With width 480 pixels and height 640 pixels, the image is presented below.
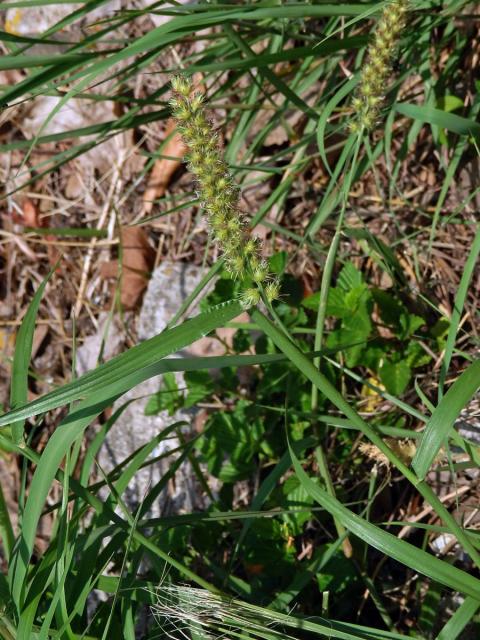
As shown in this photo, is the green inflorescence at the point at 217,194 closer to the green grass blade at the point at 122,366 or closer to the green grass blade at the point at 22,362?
the green grass blade at the point at 122,366

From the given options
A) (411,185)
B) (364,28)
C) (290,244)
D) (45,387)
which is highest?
(364,28)

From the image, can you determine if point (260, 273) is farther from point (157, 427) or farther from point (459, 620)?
point (157, 427)

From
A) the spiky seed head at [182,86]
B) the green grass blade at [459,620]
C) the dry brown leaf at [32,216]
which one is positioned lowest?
the green grass blade at [459,620]

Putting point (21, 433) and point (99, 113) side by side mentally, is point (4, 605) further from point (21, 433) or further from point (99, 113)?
point (99, 113)

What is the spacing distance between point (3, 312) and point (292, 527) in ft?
5.42

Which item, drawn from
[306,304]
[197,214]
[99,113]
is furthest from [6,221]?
[306,304]

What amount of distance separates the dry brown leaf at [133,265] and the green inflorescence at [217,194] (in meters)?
1.57

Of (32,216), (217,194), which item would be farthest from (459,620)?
(32,216)

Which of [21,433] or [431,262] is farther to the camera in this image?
[431,262]

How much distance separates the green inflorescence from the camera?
0.85 meters

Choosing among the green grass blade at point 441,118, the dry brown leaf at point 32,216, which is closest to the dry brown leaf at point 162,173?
the dry brown leaf at point 32,216

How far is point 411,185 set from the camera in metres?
2.02

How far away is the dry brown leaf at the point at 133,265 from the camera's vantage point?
2.41 meters

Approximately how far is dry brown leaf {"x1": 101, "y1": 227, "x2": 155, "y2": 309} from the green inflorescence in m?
1.57
